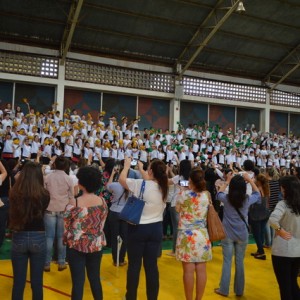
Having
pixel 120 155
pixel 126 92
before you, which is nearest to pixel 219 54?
pixel 126 92

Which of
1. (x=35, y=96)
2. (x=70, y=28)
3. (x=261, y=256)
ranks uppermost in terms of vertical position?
(x=70, y=28)

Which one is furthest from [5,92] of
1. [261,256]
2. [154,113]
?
[261,256]

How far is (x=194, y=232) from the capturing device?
3770mm

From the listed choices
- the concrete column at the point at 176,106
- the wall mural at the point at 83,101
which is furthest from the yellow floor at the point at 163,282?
the concrete column at the point at 176,106

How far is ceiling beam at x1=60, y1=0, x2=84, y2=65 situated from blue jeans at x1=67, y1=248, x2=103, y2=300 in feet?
42.1

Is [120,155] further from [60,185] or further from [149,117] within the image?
[60,185]

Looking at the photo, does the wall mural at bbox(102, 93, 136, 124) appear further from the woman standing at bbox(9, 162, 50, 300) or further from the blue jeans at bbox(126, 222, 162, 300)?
the woman standing at bbox(9, 162, 50, 300)

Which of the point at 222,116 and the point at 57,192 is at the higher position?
the point at 222,116

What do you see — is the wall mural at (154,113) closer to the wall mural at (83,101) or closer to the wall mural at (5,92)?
the wall mural at (83,101)

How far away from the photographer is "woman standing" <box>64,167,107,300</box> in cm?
312

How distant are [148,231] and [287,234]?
1.31 meters

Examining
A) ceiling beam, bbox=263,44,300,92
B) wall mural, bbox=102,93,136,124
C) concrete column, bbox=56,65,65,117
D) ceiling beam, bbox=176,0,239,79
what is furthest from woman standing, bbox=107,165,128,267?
ceiling beam, bbox=263,44,300,92

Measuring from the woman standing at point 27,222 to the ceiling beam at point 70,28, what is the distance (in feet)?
41.0

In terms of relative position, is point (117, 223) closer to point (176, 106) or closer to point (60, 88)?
point (60, 88)
